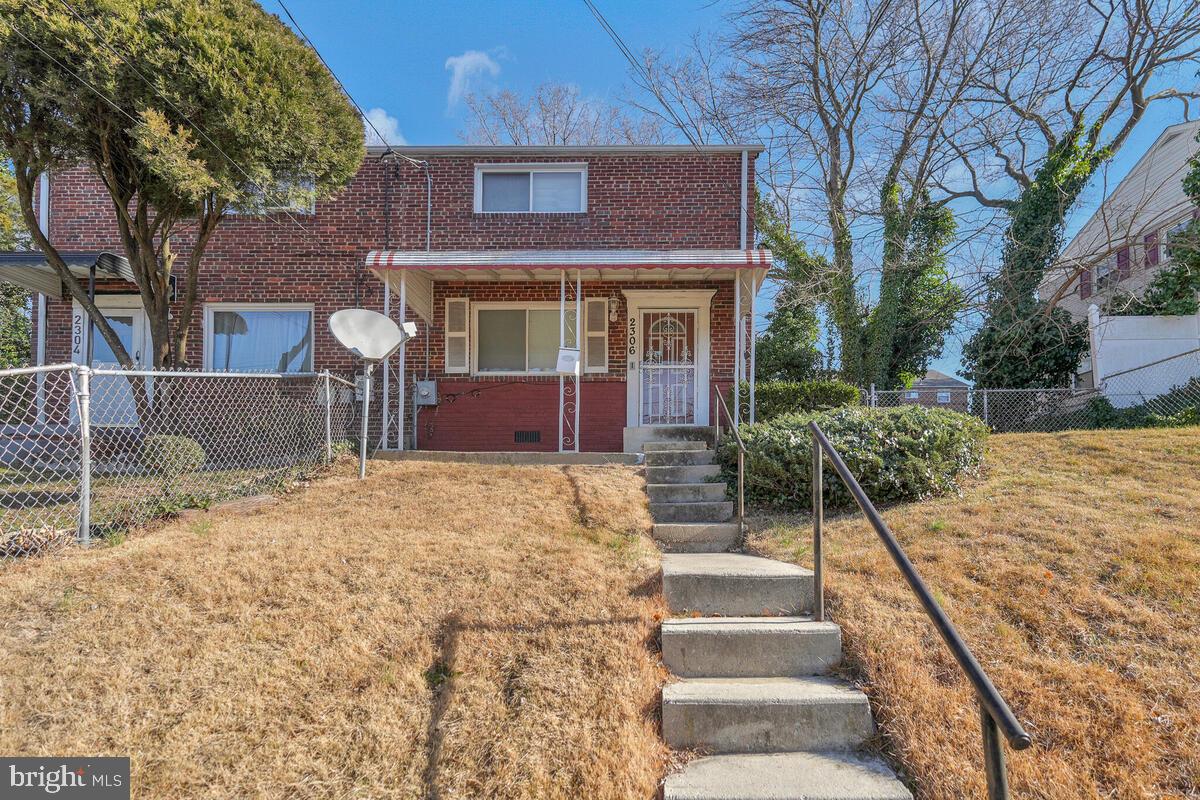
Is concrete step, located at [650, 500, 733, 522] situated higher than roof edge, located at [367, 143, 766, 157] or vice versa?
roof edge, located at [367, 143, 766, 157]

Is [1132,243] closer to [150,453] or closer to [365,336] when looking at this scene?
[365,336]

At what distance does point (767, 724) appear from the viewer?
→ 3021mm

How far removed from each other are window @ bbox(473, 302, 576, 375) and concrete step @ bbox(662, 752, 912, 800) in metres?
7.87

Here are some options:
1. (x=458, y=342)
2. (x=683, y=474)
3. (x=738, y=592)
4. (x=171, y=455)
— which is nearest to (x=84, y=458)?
(x=171, y=455)

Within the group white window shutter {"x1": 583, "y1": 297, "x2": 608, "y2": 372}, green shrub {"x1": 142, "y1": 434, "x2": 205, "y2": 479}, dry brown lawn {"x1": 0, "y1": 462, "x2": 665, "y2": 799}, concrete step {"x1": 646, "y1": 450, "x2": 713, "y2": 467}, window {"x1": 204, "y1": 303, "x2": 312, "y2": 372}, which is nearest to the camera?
dry brown lawn {"x1": 0, "y1": 462, "x2": 665, "y2": 799}

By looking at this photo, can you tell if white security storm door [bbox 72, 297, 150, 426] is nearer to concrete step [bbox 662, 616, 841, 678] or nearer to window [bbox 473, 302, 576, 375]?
window [bbox 473, 302, 576, 375]

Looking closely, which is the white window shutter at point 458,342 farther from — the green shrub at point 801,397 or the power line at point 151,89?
the green shrub at point 801,397

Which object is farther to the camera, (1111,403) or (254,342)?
(1111,403)

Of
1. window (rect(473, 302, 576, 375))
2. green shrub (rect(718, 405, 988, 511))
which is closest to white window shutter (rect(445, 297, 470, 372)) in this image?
window (rect(473, 302, 576, 375))

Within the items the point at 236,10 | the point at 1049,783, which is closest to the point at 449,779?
the point at 1049,783

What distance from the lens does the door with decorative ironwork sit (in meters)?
10.3

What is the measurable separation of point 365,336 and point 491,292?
3.49 metres

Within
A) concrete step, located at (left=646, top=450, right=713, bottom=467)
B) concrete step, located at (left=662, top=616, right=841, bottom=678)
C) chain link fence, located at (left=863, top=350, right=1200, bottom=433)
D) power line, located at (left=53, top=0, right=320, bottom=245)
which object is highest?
power line, located at (left=53, top=0, right=320, bottom=245)

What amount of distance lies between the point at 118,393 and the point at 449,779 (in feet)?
33.1
